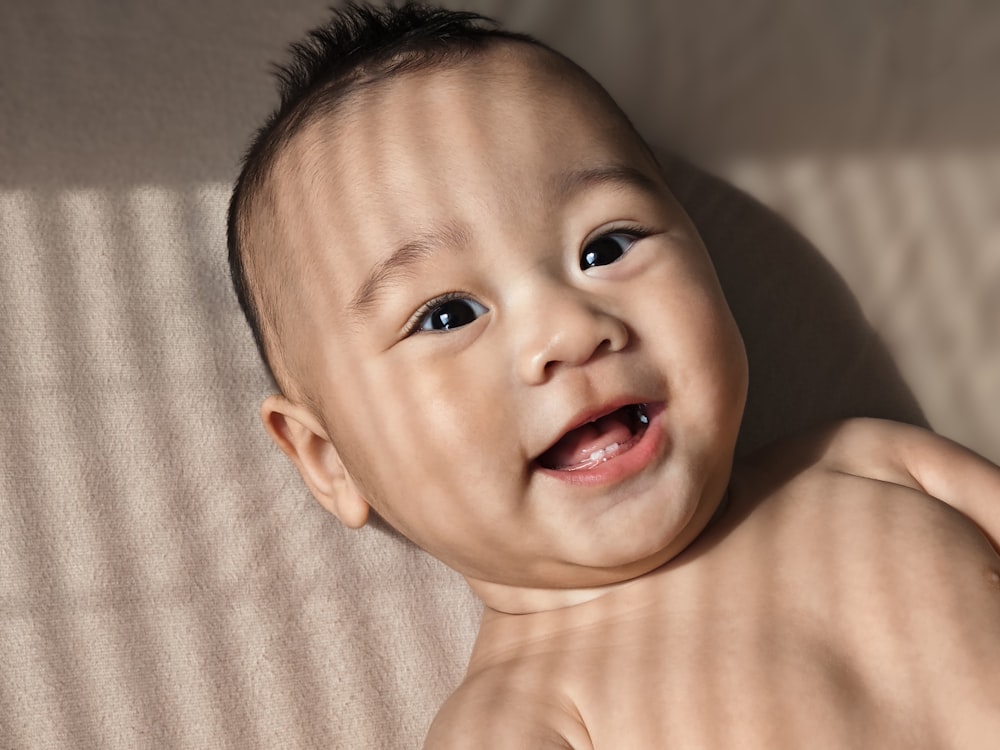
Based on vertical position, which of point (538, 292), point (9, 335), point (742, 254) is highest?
point (538, 292)

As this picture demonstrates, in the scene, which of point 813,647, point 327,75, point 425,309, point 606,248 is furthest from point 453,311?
point 813,647

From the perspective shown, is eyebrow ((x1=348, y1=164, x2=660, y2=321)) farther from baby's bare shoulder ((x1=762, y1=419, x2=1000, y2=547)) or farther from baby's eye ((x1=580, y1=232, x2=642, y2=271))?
baby's bare shoulder ((x1=762, y1=419, x2=1000, y2=547))

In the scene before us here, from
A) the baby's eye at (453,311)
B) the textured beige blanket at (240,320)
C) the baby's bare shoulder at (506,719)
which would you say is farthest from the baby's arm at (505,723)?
the baby's eye at (453,311)

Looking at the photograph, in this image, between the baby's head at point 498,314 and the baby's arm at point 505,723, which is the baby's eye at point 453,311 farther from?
the baby's arm at point 505,723

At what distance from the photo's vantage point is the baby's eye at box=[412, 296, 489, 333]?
834 millimetres

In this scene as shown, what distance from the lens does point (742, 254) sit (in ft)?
3.88

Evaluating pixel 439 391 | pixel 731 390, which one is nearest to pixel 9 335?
pixel 439 391

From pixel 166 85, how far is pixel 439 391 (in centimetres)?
53

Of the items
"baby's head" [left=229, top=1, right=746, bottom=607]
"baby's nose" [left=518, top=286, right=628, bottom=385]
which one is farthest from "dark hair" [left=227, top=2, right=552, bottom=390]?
"baby's nose" [left=518, top=286, right=628, bottom=385]

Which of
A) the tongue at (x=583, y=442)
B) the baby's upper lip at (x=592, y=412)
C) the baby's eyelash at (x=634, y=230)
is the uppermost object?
the baby's eyelash at (x=634, y=230)

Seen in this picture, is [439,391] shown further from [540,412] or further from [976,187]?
[976,187]

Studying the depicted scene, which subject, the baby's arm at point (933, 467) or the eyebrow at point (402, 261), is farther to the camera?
the baby's arm at point (933, 467)

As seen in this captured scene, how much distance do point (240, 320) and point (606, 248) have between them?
1.28ft

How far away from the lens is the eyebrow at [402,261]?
0.83 metres
